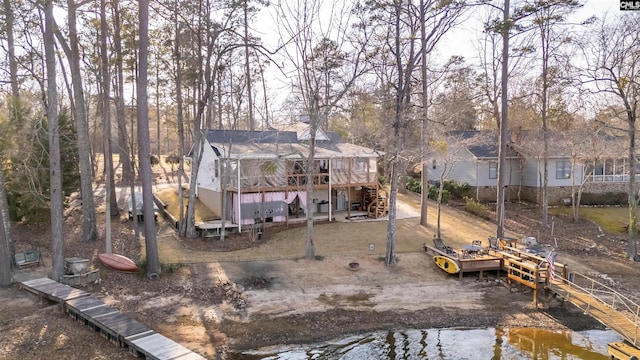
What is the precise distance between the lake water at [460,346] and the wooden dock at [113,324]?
5.40 feet

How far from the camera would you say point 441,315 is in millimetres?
12859

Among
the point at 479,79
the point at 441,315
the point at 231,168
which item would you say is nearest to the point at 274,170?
the point at 231,168

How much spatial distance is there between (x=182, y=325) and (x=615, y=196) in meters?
31.6

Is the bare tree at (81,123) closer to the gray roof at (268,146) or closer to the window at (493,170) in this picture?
the gray roof at (268,146)

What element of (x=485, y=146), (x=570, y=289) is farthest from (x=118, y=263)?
(x=485, y=146)

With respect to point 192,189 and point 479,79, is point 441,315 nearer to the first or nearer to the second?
point 192,189

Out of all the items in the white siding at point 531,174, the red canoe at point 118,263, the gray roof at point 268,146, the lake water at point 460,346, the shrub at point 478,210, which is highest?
the gray roof at point 268,146

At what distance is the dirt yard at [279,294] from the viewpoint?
11.0m

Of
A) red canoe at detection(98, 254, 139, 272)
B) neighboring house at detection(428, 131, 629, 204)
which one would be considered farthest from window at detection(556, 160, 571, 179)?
red canoe at detection(98, 254, 139, 272)

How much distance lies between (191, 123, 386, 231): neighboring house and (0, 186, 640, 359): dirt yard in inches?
81.1

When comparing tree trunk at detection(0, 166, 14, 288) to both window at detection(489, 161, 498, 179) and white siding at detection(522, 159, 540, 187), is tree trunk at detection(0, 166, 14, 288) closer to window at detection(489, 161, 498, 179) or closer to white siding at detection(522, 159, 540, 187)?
window at detection(489, 161, 498, 179)

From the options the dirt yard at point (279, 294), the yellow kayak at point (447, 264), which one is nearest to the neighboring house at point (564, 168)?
the dirt yard at point (279, 294)

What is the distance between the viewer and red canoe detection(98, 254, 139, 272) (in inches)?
594

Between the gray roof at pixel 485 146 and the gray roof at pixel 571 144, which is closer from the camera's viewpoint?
the gray roof at pixel 571 144
